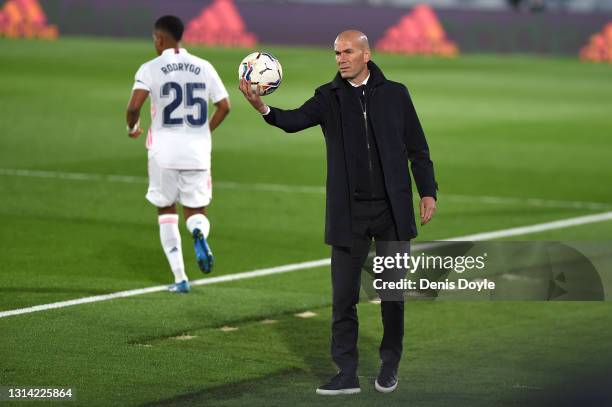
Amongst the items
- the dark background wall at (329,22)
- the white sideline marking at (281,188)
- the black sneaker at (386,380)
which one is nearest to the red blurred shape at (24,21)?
the dark background wall at (329,22)

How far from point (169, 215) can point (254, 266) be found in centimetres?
146

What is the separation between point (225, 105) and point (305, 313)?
1.96 meters

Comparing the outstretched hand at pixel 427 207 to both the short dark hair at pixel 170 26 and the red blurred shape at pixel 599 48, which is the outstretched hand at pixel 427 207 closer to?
the short dark hair at pixel 170 26

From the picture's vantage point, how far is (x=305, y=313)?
447 inches

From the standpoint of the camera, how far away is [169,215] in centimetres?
1203

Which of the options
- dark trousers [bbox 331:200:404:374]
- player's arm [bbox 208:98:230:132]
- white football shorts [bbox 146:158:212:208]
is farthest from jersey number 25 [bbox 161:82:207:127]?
dark trousers [bbox 331:200:404:374]

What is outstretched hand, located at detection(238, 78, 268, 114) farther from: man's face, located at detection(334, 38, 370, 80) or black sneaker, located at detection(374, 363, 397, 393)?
black sneaker, located at detection(374, 363, 397, 393)

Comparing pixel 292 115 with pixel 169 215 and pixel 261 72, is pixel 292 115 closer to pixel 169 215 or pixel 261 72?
pixel 261 72

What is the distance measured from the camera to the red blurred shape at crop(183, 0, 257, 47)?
5134cm

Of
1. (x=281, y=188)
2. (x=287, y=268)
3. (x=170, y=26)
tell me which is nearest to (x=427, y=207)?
(x=170, y=26)

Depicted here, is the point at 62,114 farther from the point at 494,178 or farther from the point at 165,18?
the point at 165,18

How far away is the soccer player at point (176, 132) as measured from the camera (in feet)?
38.8

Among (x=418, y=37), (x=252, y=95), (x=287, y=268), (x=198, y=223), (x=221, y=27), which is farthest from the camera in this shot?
(x=221, y=27)

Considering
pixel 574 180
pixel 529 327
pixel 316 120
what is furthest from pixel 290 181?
pixel 316 120
